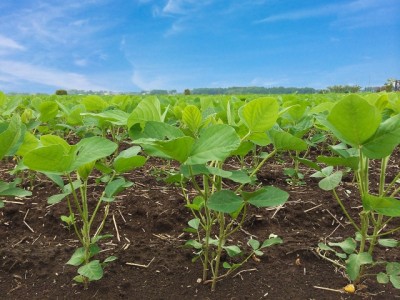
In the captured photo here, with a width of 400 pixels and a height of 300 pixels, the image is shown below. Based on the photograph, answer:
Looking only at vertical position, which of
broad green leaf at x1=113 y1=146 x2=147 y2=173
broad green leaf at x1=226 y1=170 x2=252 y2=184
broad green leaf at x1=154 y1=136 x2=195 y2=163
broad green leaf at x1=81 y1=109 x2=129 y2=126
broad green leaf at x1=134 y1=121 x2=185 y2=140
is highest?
broad green leaf at x1=81 y1=109 x2=129 y2=126

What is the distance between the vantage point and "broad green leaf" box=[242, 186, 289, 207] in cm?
123

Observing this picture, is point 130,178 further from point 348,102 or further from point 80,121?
point 348,102

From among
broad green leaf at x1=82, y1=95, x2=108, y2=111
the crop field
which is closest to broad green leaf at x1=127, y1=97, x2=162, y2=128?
the crop field

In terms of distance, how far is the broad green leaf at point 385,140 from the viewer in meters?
1.15

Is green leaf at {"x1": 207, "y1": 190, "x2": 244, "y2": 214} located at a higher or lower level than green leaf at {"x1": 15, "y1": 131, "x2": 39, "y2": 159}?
lower

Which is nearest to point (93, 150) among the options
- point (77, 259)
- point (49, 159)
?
point (49, 159)

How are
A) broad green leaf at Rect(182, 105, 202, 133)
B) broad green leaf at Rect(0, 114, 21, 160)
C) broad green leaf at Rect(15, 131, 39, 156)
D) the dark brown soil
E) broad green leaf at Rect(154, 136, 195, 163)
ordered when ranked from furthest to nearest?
the dark brown soil, broad green leaf at Rect(15, 131, 39, 156), broad green leaf at Rect(182, 105, 202, 133), broad green leaf at Rect(0, 114, 21, 160), broad green leaf at Rect(154, 136, 195, 163)

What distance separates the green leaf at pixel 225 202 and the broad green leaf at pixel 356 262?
18.9 inches

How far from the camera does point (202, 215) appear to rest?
186cm

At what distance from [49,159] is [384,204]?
948 mm

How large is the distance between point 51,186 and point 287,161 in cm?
196

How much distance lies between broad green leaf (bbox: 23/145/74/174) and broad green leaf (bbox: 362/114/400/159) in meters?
0.84

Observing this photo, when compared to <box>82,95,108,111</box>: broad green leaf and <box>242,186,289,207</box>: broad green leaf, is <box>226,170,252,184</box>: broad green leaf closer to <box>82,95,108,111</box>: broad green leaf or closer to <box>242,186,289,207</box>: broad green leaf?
<box>242,186,289,207</box>: broad green leaf

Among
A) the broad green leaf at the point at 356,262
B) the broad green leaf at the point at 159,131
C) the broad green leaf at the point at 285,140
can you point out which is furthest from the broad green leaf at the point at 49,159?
the broad green leaf at the point at 356,262
